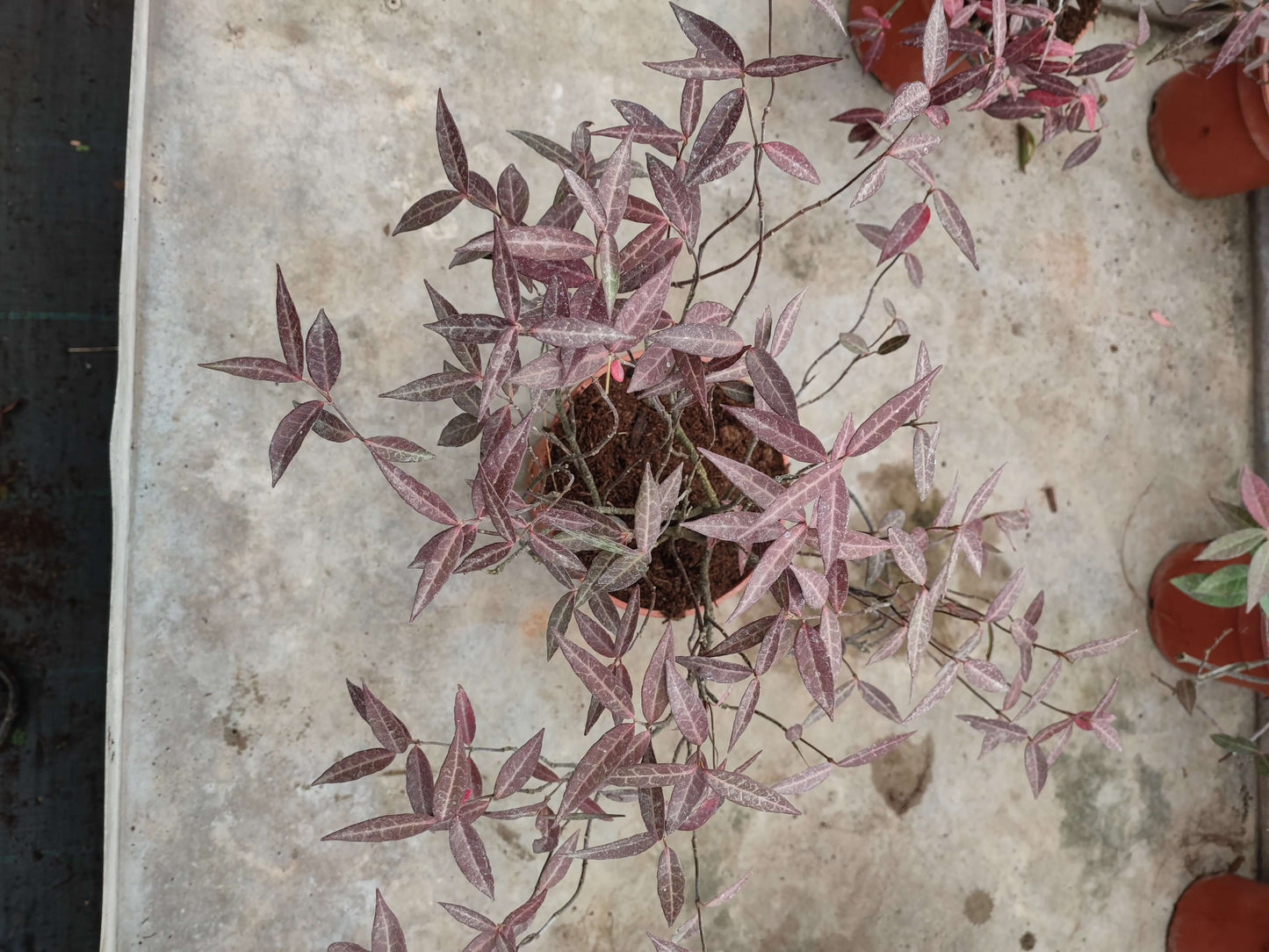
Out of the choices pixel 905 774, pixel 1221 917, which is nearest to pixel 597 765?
pixel 905 774

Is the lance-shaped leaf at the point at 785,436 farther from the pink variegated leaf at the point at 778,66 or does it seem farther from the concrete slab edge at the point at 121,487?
the concrete slab edge at the point at 121,487

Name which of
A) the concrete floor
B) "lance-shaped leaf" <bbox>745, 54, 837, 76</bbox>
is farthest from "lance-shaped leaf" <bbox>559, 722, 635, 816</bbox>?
the concrete floor

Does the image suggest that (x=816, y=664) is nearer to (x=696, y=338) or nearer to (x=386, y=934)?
(x=696, y=338)

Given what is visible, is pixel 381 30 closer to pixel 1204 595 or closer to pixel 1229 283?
pixel 1204 595

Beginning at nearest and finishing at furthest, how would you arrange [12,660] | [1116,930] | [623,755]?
[623,755], [12,660], [1116,930]

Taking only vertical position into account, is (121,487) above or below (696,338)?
below

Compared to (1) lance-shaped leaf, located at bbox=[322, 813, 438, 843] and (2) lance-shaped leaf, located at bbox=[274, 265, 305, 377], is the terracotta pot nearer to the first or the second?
(1) lance-shaped leaf, located at bbox=[322, 813, 438, 843]

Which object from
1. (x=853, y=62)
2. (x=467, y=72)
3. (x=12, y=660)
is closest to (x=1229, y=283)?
(x=853, y=62)
